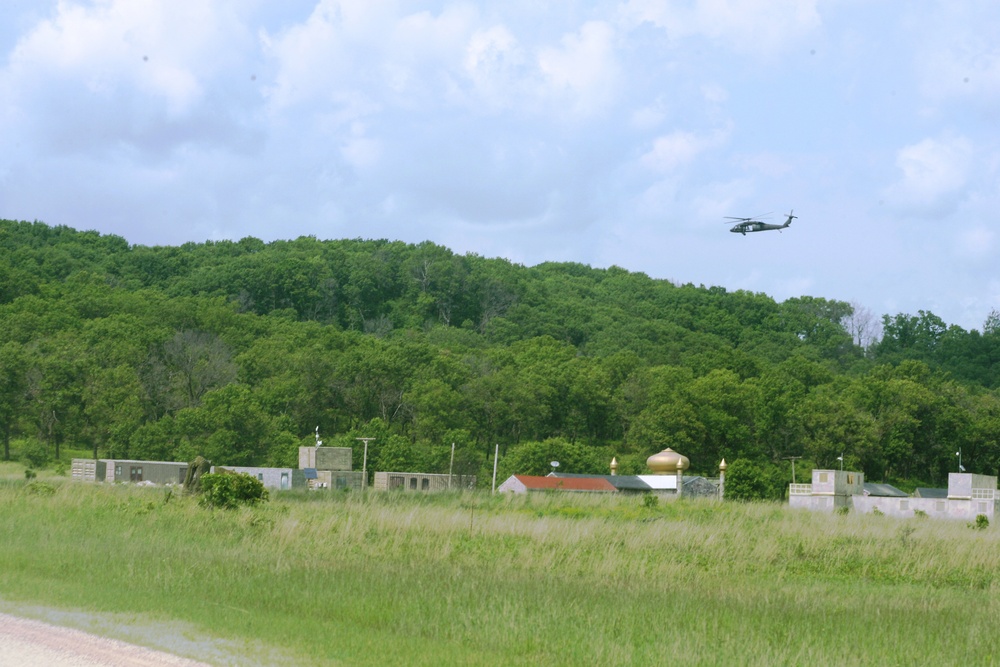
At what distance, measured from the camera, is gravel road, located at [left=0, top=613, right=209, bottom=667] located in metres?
10.1

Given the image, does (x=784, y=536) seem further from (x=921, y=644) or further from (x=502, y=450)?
(x=502, y=450)

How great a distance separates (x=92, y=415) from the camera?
78.3 metres

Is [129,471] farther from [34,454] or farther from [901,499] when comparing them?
[901,499]

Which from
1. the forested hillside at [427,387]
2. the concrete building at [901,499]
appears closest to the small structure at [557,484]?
the concrete building at [901,499]

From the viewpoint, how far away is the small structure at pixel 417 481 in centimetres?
6638

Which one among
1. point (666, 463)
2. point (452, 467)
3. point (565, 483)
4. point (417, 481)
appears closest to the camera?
point (565, 483)

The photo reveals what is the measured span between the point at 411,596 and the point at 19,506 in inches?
615

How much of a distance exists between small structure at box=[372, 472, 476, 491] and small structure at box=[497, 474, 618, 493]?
153 inches

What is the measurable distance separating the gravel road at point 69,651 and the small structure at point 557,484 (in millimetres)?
48735

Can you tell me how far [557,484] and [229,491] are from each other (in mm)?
38006

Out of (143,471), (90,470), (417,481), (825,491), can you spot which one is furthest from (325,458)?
(825,491)

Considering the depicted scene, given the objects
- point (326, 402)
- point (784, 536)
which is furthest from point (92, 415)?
point (784, 536)

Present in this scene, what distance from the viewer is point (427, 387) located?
8869cm

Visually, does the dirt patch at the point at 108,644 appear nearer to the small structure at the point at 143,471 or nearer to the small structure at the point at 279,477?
the small structure at the point at 143,471
